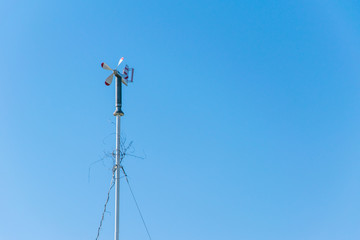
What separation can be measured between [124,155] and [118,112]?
1.74m

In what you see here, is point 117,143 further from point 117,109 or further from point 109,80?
point 109,80

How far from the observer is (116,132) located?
20516mm

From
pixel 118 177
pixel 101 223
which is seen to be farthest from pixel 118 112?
pixel 101 223

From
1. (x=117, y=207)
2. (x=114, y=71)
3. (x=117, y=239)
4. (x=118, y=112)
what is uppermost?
(x=114, y=71)

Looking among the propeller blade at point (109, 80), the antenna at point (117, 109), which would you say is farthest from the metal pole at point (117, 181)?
the propeller blade at point (109, 80)

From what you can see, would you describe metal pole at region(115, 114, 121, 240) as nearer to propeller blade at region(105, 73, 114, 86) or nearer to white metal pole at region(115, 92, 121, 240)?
white metal pole at region(115, 92, 121, 240)

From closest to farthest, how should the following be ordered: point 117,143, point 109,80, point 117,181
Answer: point 117,181 < point 117,143 < point 109,80

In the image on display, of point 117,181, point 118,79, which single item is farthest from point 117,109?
point 117,181

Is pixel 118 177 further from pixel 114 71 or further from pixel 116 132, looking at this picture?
pixel 114 71

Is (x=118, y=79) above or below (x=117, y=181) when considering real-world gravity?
above

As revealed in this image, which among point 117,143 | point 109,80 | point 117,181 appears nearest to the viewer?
point 117,181

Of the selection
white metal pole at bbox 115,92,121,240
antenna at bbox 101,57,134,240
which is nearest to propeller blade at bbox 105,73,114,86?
antenna at bbox 101,57,134,240

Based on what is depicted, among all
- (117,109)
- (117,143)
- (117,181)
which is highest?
(117,109)

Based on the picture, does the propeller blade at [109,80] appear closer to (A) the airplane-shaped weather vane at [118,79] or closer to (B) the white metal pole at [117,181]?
(A) the airplane-shaped weather vane at [118,79]
